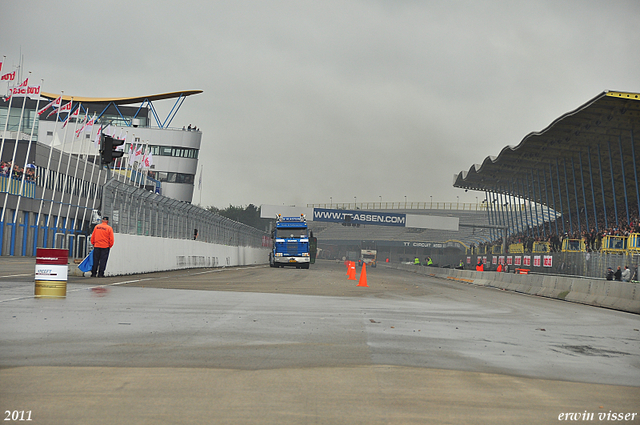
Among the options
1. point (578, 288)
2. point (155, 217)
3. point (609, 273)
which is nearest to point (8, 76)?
point (155, 217)

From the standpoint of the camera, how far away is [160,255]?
1217 inches

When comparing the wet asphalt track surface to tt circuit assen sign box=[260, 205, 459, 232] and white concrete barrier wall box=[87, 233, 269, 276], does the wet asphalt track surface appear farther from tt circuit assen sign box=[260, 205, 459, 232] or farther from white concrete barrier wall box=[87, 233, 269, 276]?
tt circuit assen sign box=[260, 205, 459, 232]

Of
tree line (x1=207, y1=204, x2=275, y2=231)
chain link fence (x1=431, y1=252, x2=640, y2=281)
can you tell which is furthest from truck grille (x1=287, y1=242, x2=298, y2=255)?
tree line (x1=207, y1=204, x2=275, y2=231)

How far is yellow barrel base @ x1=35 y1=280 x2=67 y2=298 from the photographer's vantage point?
13773 mm

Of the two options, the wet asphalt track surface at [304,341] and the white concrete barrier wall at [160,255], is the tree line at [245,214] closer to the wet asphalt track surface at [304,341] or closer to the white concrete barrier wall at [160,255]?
the white concrete barrier wall at [160,255]

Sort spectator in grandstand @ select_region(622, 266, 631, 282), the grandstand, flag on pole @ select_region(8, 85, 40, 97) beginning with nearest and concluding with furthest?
spectator in grandstand @ select_region(622, 266, 631, 282), flag on pole @ select_region(8, 85, 40, 97), the grandstand

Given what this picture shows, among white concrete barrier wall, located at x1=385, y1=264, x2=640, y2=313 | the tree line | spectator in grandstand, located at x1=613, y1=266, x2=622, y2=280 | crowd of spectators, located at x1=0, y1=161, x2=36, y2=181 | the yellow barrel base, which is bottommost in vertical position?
the yellow barrel base

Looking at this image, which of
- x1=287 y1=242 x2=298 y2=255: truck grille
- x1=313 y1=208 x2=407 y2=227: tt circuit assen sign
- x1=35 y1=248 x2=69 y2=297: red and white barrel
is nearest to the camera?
x1=35 y1=248 x2=69 y2=297: red and white barrel

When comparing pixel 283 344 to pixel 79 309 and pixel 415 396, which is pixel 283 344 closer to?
pixel 415 396

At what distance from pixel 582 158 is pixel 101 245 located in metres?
49.9

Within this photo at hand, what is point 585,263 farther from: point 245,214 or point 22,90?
point 245,214

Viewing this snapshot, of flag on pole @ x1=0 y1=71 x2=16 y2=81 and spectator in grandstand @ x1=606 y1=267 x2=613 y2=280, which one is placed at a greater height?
flag on pole @ x1=0 y1=71 x2=16 y2=81

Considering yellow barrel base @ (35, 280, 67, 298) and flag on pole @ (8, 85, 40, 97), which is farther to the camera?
flag on pole @ (8, 85, 40, 97)

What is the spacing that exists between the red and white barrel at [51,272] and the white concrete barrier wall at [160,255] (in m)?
9.59
